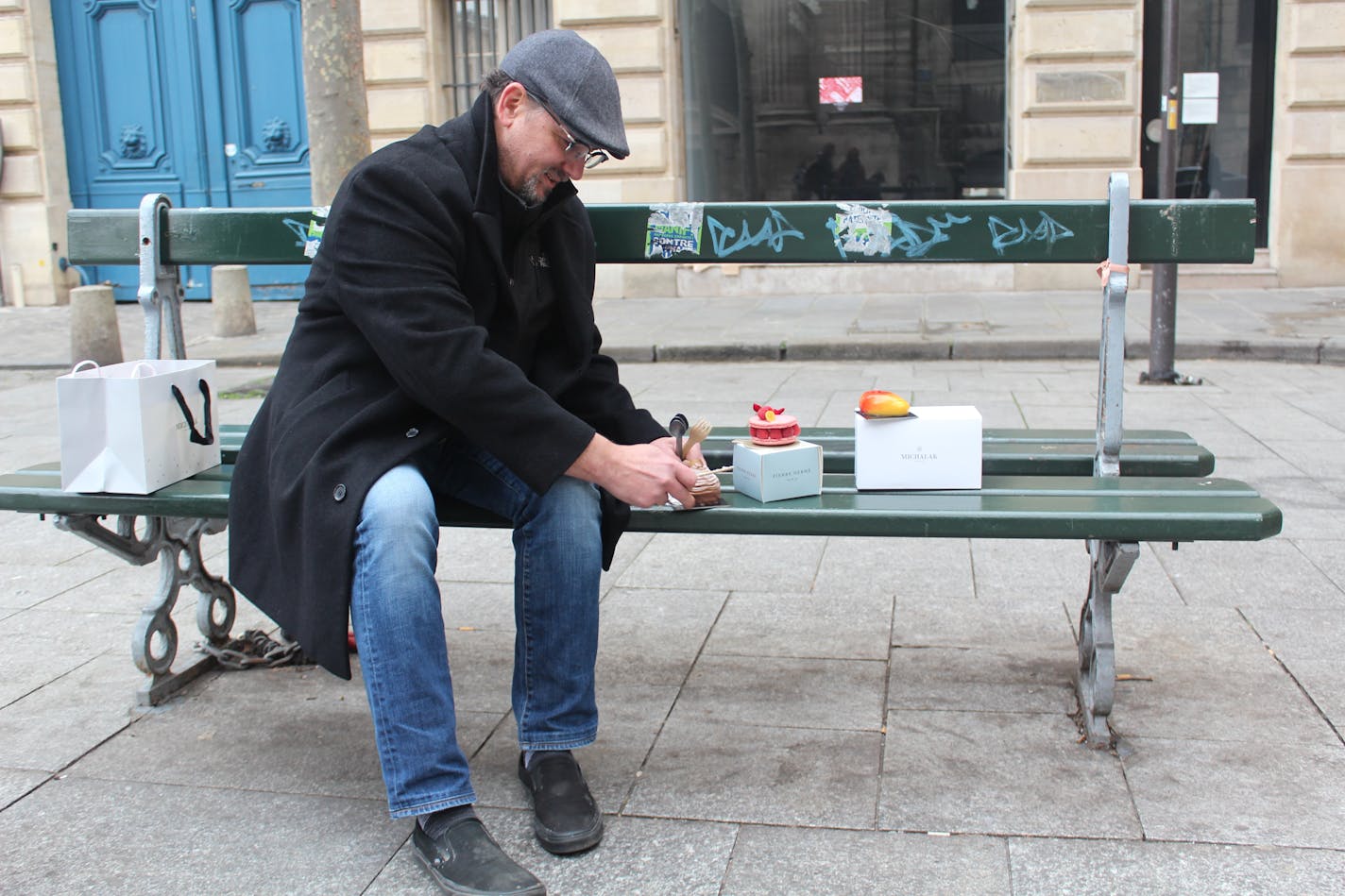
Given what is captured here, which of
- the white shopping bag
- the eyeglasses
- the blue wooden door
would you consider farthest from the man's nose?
the blue wooden door

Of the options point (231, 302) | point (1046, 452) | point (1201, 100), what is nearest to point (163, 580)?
point (1046, 452)

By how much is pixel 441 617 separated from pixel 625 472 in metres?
0.43

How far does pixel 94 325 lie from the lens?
368 inches

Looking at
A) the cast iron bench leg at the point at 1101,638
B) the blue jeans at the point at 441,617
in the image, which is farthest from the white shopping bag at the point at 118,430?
the cast iron bench leg at the point at 1101,638

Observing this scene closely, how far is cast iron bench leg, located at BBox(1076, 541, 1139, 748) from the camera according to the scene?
8.84 ft

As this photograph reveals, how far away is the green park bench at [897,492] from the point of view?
8.59 feet

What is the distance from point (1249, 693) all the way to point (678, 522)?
1.41m

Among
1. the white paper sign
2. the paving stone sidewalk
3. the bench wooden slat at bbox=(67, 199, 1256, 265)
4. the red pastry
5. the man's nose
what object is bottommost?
the paving stone sidewalk

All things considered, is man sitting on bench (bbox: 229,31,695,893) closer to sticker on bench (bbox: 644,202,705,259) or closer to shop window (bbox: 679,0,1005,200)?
sticker on bench (bbox: 644,202,705,259)

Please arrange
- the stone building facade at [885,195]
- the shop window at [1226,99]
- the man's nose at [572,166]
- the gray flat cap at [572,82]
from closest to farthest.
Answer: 1. the gray flat cap at [572,82]
2. the man's nose at [572,166]
3. the stone building facade at [885,195]
4. the shop window at [1226,99]

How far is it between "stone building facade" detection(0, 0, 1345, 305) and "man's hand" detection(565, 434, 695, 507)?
887 cm

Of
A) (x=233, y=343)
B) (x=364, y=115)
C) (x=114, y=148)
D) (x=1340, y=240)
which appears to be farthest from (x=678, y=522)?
(x=114, y=148)

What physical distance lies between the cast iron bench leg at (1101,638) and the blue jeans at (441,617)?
1.04m

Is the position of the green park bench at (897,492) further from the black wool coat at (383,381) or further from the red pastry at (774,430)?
the black wool coat at (383,381)
